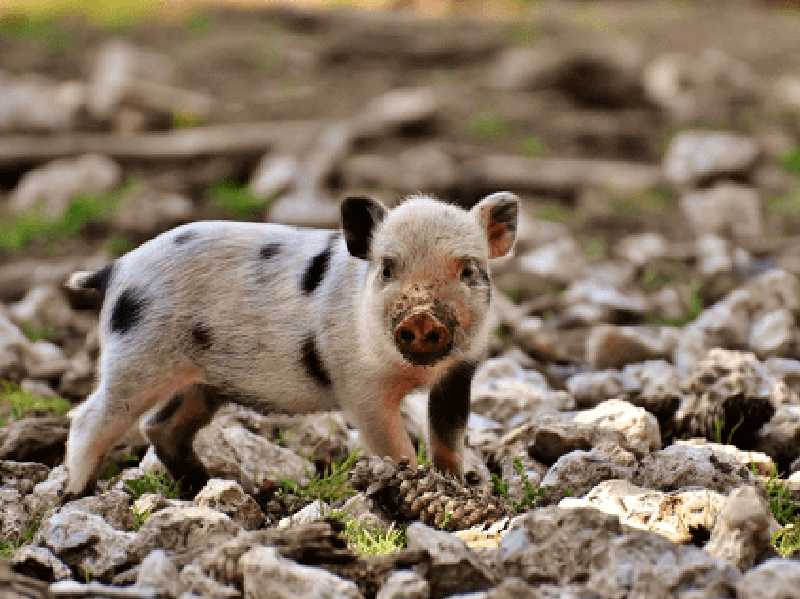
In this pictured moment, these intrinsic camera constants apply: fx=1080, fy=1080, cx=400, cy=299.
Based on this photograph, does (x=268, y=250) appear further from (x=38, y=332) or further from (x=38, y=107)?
(x=38, y=107)

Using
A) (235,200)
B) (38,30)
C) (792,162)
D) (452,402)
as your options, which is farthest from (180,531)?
(38,30)

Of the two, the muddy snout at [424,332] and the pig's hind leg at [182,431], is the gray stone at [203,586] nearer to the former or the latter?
the muddy snout at [424,332]

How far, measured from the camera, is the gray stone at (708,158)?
1098cm

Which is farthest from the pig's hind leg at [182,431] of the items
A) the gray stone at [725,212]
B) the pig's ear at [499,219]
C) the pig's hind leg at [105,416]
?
the gray stone at [725,212]

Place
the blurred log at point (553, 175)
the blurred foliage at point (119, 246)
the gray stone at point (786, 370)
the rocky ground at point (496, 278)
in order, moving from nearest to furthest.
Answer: the rocky ground at point (496, 278) < the gray stone at point (786, 370) < the blurred foliage at point (119, 246) < the blurred log at point (553, 175)

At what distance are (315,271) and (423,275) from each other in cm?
68

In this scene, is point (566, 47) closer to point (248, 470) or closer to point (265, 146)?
point (265, 146)

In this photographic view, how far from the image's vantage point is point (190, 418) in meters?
5.01

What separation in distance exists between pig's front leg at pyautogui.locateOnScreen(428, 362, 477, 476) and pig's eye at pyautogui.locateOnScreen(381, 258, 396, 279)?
537 millimetres

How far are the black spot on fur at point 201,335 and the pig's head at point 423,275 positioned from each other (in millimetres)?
684

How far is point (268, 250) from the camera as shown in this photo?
15.9 feet

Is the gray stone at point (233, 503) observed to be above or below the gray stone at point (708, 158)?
below

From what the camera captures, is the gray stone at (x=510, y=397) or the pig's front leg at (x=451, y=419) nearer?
the pig's front leg at (x=451, y=419)

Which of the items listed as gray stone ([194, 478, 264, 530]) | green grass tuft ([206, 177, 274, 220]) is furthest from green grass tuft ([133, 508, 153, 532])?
green grass tuft ([206, 177, 274, 220])
